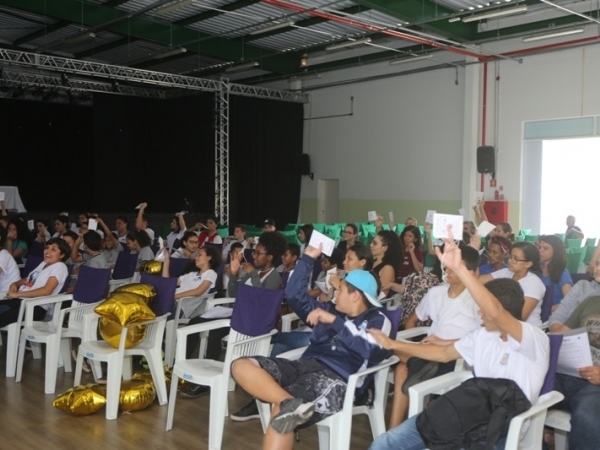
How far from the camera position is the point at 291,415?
3.04 metres

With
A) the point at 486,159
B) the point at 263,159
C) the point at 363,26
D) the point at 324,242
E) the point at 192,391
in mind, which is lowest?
the point at 192,391

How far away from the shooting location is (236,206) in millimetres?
17344

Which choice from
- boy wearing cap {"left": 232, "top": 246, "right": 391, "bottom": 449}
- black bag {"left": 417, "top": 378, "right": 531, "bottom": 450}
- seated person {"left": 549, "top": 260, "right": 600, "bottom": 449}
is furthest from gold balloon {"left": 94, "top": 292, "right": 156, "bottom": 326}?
seated person {"left": 549, "top": 260, "right": 600, "bottom": 449}

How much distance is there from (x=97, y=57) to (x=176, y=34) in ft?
11.3

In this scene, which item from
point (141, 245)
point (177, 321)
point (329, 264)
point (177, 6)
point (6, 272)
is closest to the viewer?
point (177, 321)

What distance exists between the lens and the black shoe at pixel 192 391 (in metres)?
4.78

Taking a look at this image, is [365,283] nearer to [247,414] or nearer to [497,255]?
[247,414]

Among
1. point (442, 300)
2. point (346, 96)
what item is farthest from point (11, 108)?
point (442, 300)

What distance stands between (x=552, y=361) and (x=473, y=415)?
0.47 metres

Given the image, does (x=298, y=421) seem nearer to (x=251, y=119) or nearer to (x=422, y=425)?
(x=422, y=425)

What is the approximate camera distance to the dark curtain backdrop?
695 inches

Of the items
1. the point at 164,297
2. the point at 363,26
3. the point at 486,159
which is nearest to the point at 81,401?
the point at 164,297

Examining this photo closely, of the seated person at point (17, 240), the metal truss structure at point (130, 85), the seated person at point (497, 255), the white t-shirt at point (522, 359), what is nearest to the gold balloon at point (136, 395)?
the white t-shirt at point (522, 359)

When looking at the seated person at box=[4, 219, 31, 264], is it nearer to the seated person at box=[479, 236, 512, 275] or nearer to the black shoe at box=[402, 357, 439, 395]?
the seated person at box=[479, 236, 512, 275]
